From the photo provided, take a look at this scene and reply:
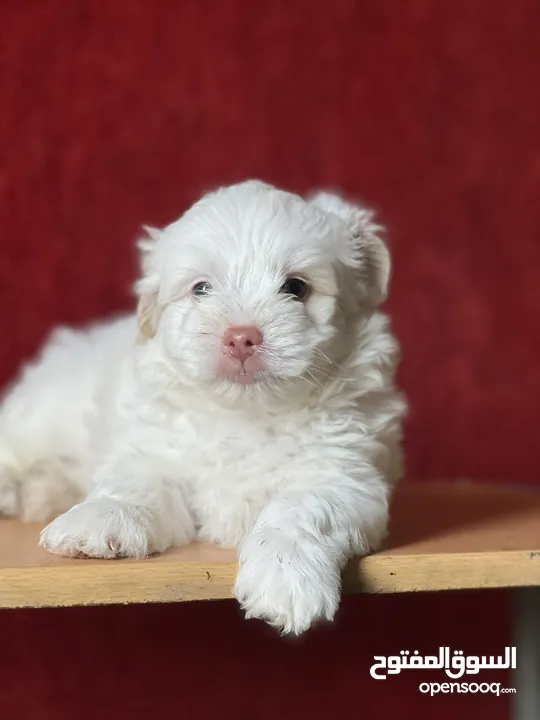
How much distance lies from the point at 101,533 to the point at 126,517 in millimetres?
55

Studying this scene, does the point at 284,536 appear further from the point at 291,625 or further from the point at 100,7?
the point at 100,7

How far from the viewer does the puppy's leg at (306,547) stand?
1.09 meters

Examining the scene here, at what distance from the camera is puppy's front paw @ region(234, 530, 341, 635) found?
3.57 feet

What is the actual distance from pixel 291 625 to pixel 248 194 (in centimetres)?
68

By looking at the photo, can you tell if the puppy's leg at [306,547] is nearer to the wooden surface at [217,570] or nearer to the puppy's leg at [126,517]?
the wooden surface at [217,570]

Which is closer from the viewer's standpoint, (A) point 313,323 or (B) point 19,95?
(A) point 313,323

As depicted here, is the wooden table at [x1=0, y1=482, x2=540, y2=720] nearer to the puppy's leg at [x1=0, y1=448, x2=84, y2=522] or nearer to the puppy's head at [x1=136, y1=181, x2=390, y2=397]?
the puppy's leg at [x1=0, y1=448, x2=84, y2=522]

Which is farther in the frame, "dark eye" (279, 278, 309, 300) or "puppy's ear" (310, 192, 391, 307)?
"puppy's ear" (310, 192, 391, 307)

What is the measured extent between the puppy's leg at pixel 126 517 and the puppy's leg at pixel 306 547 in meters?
0.15

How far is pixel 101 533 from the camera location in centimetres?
121

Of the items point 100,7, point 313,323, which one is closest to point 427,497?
point 313,323

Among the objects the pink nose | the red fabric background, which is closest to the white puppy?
the pink nose

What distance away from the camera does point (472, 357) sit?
8.11ft

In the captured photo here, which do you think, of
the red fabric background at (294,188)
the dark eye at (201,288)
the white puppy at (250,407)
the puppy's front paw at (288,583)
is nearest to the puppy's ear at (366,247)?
the white puppy at (250,407)
